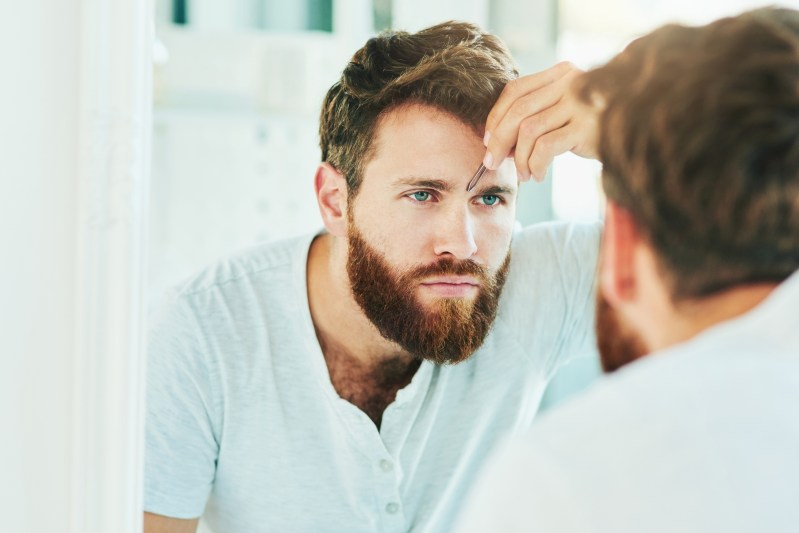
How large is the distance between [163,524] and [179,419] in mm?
137

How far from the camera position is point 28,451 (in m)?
0.78

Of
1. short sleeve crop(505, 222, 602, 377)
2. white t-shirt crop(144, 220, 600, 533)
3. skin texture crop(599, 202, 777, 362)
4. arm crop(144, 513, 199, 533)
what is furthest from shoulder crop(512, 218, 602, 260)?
skin texture crop(599, 202, 777, 362)

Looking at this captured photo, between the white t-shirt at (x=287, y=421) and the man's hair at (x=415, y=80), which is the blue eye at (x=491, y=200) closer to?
the man's hair at (x=415, y=80)

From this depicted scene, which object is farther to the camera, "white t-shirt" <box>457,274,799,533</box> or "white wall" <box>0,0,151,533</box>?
"white wall" <box>0,0,151,533</box>

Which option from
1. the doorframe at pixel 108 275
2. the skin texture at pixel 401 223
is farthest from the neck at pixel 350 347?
the doorframe at pixel 108 275

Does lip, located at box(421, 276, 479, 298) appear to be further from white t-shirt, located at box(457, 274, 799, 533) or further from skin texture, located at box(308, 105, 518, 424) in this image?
white t-shirt, located at box(457, 274, 799, 533)

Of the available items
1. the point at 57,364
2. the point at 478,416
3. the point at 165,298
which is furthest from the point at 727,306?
the point at 165,298

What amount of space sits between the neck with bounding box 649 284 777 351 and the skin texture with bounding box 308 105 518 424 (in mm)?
552

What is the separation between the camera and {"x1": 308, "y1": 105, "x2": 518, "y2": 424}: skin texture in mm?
1125

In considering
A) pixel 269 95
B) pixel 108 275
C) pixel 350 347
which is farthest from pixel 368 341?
pixel 269 95

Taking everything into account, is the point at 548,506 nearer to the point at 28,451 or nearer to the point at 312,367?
the point at 28,451

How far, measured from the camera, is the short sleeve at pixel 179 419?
114cm

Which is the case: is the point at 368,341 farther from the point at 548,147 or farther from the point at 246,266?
the point at 548,147

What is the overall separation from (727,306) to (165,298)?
0.84m
